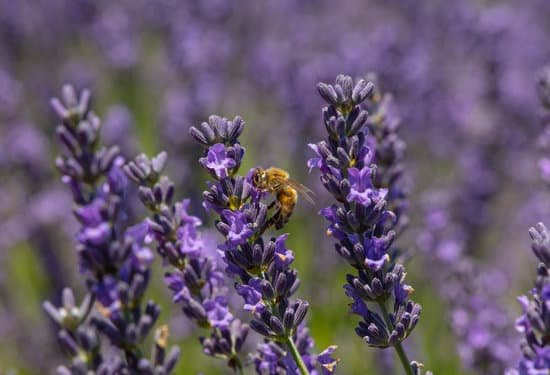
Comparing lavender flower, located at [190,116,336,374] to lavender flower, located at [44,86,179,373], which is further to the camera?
lavender flower, located at [190,116,336,374]

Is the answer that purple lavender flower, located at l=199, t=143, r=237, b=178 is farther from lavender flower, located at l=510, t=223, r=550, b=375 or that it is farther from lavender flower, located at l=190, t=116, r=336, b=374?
lavender flower, located at l=510, t=223, r=550, b=375

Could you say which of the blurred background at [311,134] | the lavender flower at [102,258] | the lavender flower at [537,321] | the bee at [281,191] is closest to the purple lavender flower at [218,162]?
the lavender flower at [102,258]

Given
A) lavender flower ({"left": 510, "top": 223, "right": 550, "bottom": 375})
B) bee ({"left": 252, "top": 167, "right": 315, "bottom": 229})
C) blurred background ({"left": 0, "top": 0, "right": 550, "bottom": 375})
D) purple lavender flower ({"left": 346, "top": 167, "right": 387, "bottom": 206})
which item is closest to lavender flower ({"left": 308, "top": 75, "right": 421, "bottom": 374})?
purple lavender flower ({"left": 346, "top": 167, "right": 387, "bottom": 206})

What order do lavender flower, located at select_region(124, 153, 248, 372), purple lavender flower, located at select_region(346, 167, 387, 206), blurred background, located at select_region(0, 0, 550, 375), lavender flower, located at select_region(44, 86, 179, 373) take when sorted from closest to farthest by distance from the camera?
1. lavender flower, located at select_region(44, 86, 179, 373)
2. purple lavender flower, located at select_region(346, 167, 387, 206)
3. lavender flower, located at select_region(124, 153, 248, 372)
4. blurred background, located at select_region(0, 0, 550, 375)

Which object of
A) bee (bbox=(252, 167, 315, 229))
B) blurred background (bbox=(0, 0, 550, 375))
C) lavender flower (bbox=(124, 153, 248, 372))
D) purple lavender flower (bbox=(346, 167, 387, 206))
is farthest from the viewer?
blurred background (bbox=(0, 0, 550, 375))

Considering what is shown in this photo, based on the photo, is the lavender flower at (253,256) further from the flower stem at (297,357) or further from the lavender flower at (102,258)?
the lavender flower at (102,258)

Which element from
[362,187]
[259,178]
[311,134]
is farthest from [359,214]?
[311,134]

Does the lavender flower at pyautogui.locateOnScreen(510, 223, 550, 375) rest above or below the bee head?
below

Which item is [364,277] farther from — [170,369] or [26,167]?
[26,167]
